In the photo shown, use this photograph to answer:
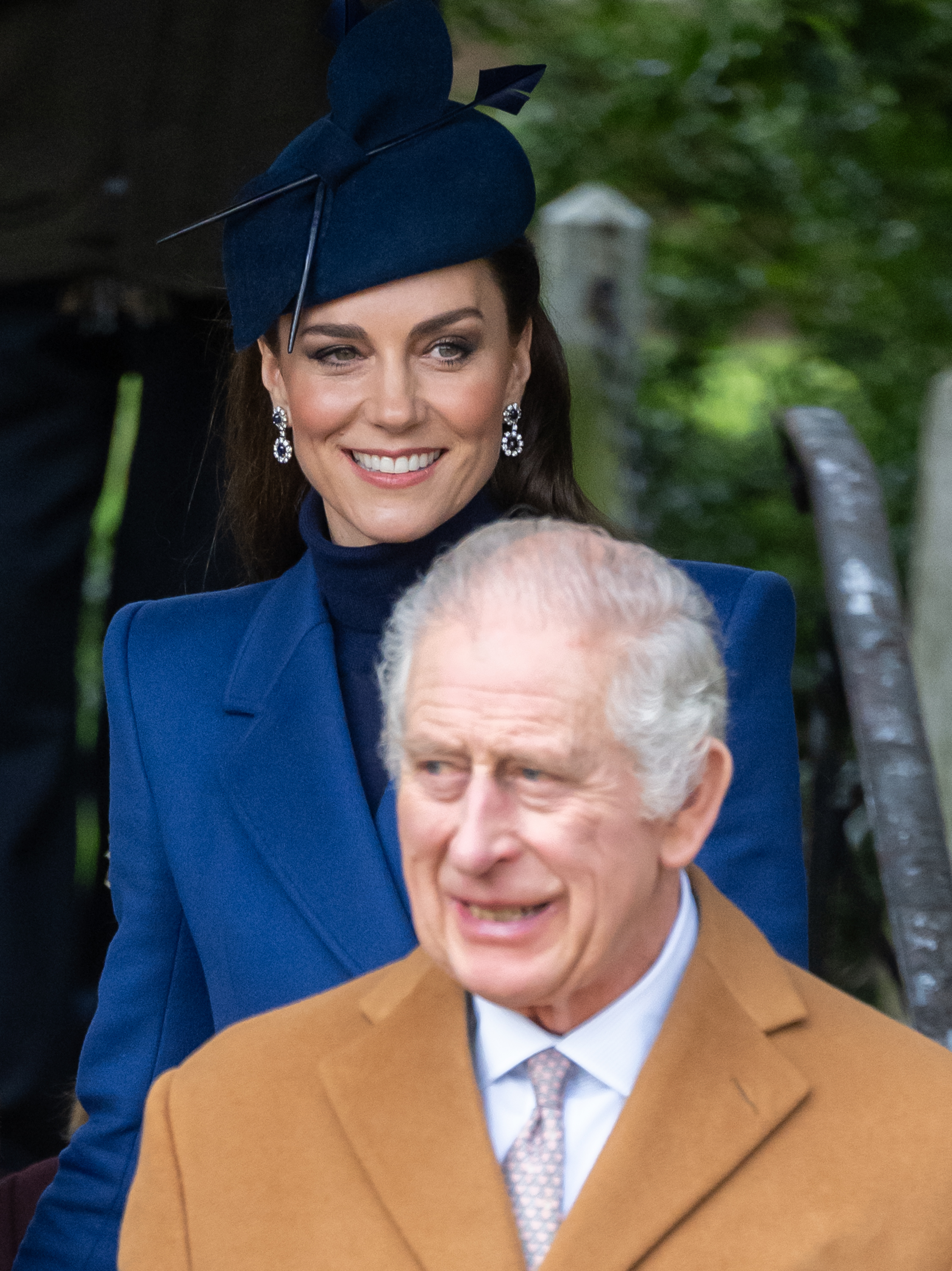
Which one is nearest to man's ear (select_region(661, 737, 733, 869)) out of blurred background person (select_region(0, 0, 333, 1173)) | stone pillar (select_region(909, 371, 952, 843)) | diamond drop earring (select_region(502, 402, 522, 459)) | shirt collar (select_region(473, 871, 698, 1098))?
shirt collar (select_region(473, 871, 698, 1098))

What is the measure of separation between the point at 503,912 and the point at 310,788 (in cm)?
69

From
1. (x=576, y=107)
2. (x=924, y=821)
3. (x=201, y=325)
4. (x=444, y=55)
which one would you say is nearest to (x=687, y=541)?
(x=576, y=107)

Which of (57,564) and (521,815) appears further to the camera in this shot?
(57,564)

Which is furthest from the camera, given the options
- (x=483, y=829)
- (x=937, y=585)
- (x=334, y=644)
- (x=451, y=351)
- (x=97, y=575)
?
(x=937, y=585)

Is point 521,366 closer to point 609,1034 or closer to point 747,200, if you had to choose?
point 609,1034

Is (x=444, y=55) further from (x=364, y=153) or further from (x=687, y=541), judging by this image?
(x=687, y=541)

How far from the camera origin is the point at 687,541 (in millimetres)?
6621

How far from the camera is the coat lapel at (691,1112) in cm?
152

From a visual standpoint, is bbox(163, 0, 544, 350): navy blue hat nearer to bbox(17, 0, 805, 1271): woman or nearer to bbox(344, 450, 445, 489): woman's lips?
bbox(17, 0, 805, 1271): woman

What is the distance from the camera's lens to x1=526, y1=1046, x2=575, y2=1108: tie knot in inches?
62.9

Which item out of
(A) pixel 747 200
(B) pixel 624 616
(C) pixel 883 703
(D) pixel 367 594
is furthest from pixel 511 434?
(A) pixel 747 200

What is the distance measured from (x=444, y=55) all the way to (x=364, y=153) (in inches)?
6.5

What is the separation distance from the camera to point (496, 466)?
2.40m

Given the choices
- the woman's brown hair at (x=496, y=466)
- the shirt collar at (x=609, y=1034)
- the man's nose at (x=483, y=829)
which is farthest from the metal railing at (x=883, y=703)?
the man's nose at (x=483, y=829)
